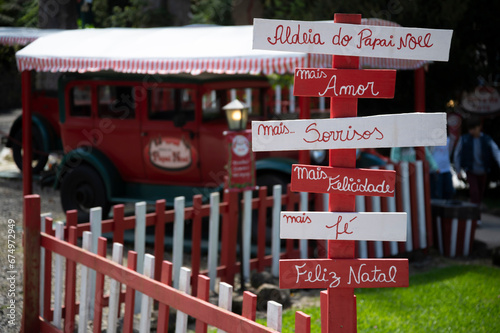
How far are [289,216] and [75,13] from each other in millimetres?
13336

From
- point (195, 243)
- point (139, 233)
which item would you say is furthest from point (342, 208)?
point (195, 243)

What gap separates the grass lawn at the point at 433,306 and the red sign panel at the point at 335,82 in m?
2.42

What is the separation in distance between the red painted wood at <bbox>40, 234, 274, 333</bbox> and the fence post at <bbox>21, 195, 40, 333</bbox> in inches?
3.3

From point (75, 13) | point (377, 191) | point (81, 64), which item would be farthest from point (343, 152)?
point (75, 13)

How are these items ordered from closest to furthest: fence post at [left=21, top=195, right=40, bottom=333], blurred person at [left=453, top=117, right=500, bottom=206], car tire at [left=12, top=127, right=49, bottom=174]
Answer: fence post at [left=21, top=195, right=40, bottom=333] → blurred person at [left=453, top=117, right=500, bottom=206] → car tire at [left=12, top=127, right=49, bottom=174]

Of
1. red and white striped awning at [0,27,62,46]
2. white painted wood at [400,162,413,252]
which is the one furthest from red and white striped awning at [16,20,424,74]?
red and white striped awning at [0,27,62,46]

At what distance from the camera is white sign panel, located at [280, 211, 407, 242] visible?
282cm

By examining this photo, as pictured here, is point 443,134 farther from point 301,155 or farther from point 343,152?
point 301,155

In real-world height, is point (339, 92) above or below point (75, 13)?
below

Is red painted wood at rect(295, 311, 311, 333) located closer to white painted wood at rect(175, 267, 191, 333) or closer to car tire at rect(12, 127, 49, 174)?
white painted wood at rect(175, 267, 191, 333)

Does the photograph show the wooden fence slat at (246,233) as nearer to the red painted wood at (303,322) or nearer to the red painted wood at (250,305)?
the red painted wood at (250,305)

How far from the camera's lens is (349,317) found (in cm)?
288

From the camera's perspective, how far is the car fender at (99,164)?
8.11 metres

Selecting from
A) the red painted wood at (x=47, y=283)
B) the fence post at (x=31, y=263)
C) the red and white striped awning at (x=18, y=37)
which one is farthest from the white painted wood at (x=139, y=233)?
the red and white striped awning at (x=18, y=37)
